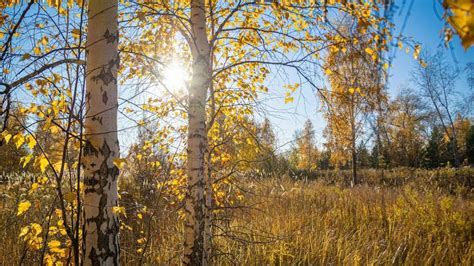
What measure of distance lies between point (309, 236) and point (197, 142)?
2.25 meters

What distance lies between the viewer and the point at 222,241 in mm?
A: 4262

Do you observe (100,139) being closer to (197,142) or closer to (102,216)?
(102,216)

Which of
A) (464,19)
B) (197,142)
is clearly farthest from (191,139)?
(464,19)

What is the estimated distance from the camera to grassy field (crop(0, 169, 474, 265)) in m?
3.63

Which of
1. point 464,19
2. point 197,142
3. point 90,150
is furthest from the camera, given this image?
point 197,142

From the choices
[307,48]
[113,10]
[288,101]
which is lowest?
[288,101]

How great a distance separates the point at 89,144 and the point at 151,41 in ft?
8.63

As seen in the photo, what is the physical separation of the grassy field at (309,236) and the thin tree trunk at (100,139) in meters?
0.74

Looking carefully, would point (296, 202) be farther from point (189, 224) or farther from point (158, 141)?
point (189, 224)

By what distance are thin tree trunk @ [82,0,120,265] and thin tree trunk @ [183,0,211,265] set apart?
103 cm

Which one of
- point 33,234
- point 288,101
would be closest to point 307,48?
point 288,101

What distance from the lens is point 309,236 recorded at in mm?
4027

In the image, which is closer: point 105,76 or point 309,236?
point 105,76

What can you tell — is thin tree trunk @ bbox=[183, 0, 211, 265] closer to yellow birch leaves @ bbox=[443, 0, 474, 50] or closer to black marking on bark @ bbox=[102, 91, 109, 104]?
black marking on bark @ bbox=[102, 91, 109, 104]
